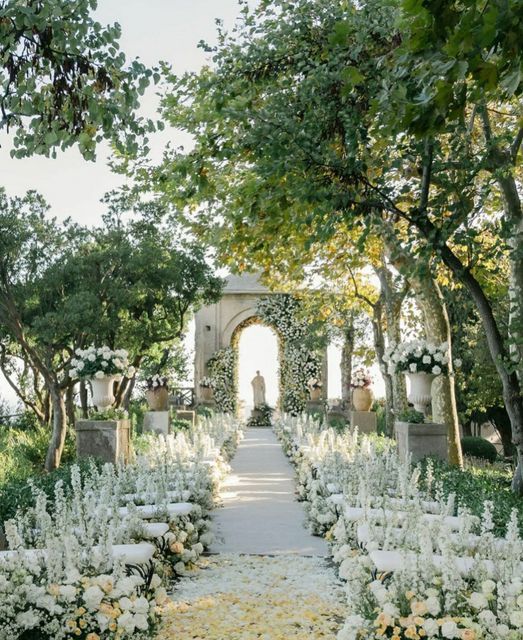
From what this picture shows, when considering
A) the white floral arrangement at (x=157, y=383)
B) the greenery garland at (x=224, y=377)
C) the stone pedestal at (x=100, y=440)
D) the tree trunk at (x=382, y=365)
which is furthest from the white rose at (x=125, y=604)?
the greenery garland at (x=224, y=377)

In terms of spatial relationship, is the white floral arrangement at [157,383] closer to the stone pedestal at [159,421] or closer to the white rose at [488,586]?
the stone pedestal at [159,421]

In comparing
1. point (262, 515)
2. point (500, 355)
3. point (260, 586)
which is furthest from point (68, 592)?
point (262, 515)

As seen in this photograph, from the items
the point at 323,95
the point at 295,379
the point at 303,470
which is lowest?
the point at 303,470

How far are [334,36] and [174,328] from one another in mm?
14645

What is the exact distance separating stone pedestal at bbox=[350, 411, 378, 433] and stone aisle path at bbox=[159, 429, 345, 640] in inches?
368

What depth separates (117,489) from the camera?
6473 millimetres

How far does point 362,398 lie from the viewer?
18.7 metres

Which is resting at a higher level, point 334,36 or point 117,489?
point 334,36

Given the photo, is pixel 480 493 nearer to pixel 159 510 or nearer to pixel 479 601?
pixel 159 510

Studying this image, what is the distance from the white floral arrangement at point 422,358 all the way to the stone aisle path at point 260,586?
2567mm

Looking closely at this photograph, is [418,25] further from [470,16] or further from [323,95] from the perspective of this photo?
[323,95]

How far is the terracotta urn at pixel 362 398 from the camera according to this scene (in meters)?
18.7

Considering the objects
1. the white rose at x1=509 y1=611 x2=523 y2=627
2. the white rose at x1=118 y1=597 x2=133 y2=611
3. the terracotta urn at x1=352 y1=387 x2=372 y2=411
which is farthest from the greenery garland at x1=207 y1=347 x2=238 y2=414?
the white rose at x1=509 y1=611 x2=523 y2=627

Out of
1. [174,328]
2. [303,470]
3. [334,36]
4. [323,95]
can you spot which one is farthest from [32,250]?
[334,36]
